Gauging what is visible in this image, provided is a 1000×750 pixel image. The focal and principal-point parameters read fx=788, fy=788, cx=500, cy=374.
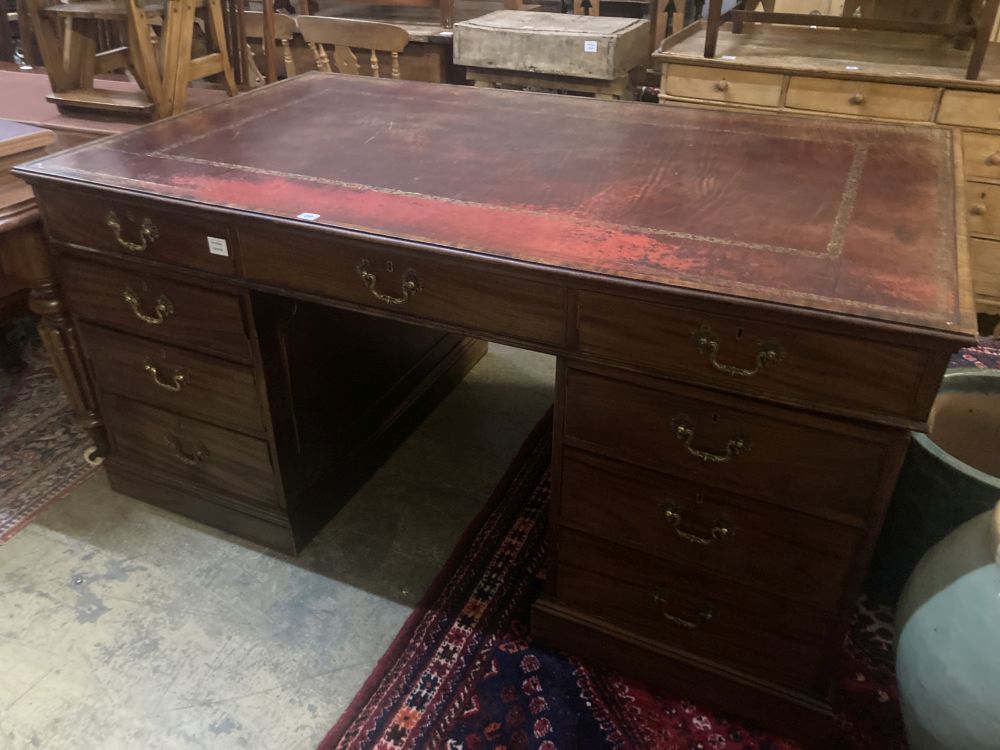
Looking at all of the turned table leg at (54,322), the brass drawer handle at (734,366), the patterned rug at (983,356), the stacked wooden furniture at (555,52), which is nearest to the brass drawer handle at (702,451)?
the brass drawer handle at (734,366)

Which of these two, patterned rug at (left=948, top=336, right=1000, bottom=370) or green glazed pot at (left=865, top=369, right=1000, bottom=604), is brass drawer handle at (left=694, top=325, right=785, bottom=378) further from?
patterned rug at (left=948, top=336, right=1000, bottom=370)

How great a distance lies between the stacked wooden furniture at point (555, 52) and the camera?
2.89m

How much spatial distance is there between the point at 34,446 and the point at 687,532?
1.68m

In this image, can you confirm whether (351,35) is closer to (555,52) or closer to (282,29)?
(555,52)

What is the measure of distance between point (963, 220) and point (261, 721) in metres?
1.37

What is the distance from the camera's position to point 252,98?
1.78 m

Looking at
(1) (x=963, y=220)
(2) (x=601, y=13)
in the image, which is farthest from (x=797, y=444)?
(2) (x=601, y=13)

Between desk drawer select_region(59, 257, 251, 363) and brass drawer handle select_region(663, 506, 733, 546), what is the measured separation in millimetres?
788

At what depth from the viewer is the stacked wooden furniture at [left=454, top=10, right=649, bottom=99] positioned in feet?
9.49

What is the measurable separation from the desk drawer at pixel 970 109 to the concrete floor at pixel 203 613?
1.66 m

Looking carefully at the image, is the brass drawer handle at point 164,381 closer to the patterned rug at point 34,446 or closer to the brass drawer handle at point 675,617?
the patterned rug at point 34,446

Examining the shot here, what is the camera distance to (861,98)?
2359 mm

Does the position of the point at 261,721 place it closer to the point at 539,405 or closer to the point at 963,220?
the point at 539,405

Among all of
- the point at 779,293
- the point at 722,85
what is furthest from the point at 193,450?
the point at 722,85
